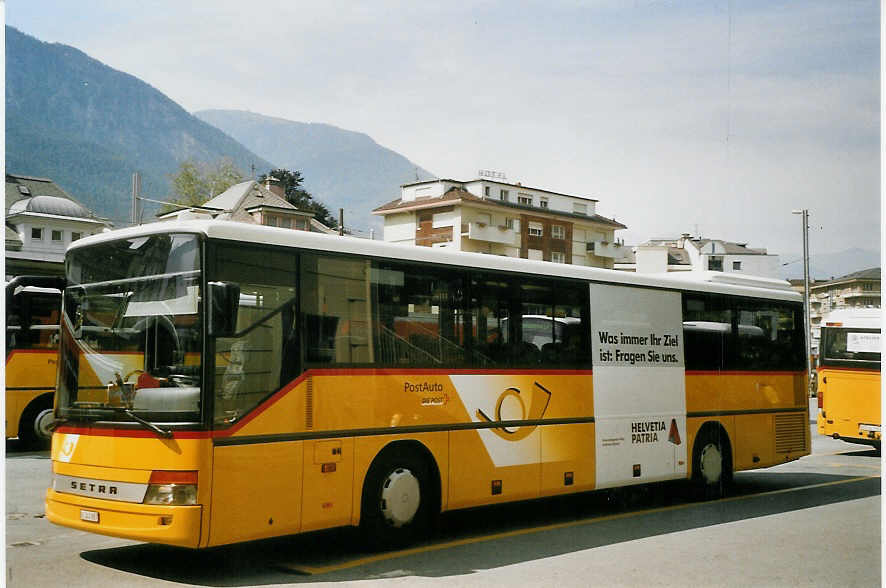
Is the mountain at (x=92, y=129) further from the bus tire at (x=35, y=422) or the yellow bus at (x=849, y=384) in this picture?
the yellow bus at (x=849, y=384)

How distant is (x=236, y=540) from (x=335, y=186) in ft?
25.9

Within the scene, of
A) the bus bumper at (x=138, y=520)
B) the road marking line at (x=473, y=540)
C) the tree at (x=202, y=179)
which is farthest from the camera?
the tree at (x=202, y=179)

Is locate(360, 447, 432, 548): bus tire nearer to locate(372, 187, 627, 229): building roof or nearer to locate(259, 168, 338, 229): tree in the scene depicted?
locate(372, 187, 627, 229): building roof

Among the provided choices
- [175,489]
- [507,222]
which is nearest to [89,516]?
[175,489]

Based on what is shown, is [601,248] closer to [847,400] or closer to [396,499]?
[847,400]

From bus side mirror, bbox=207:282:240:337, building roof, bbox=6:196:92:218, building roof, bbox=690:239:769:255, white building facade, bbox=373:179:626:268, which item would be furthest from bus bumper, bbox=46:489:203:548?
building roof, bbox=690:239:769:255

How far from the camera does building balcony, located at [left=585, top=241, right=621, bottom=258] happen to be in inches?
567

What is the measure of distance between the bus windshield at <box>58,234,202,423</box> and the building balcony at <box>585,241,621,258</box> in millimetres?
8510

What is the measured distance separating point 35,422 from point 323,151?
721cm

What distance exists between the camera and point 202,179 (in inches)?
645

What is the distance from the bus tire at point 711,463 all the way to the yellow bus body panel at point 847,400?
277 inches

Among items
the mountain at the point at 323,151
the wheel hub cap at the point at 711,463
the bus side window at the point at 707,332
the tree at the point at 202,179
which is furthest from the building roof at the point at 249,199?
the wheel hub cap at the point at 711,463

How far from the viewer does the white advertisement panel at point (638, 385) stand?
10.4 meters

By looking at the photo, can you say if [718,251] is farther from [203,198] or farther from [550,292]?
[203,198]
